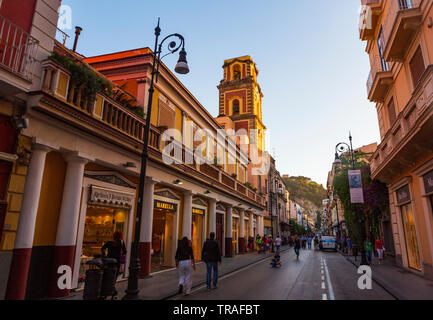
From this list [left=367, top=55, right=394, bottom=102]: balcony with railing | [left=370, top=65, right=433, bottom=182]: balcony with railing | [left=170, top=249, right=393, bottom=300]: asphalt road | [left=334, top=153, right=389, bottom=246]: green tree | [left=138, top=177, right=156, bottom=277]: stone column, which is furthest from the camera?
[left=334, top=153, right=389, bottom=246]: green tree

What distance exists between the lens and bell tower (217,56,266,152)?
124 feet

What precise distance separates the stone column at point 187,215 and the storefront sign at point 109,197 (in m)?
4.75

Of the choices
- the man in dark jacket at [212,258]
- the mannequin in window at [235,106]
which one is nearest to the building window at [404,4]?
the man in dark jacket at [212,258]

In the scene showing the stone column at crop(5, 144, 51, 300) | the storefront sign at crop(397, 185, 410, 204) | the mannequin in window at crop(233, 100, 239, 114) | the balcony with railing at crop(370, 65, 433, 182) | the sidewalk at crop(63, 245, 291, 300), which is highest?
the mannequin in window at crop(233, 100, 239, 114)

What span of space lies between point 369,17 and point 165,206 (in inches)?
643

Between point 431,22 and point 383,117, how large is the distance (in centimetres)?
807

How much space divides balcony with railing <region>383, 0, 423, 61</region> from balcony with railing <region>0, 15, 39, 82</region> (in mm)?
13081

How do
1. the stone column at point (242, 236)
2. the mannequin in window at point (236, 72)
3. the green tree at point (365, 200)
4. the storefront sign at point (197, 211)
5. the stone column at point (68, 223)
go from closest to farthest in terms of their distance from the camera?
the stone column at point (68, 223) → the storefront sign at point (197, 211) → the green tree at point (365, 200) → the stone column at point (242, 236) → the mannequin in window at point (236, 72)

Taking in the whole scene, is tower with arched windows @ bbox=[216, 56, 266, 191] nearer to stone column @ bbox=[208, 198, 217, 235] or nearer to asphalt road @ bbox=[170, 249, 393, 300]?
stone column @ bbox=[208, 198, 217, 235]

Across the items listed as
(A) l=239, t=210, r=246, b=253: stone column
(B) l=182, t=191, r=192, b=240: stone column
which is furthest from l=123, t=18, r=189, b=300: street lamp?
(A) l=239, t=210, r=246, b=253: stone column

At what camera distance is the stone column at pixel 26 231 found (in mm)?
6383

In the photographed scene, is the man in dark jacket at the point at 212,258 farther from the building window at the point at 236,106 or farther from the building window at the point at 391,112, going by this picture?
the building window at the point at 236,106
